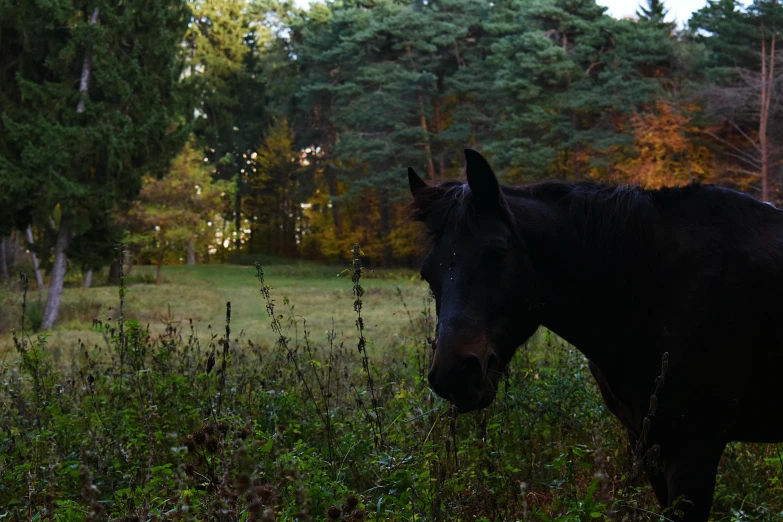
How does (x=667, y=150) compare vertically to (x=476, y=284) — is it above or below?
above

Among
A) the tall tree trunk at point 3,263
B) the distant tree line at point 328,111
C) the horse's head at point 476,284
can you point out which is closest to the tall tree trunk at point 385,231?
the distant tree line at point 328,111

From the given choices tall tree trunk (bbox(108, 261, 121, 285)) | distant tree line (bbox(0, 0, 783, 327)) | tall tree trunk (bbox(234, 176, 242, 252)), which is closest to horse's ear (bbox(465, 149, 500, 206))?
distant tree line (bbox(0, 0, 783, 327))

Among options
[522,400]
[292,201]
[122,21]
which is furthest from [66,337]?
[292,201]

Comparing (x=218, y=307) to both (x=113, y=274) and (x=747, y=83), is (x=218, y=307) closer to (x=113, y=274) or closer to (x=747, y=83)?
(x=113, y=274)

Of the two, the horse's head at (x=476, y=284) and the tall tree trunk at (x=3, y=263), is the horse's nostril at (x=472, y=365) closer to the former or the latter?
the horse's head at (x=476, y=284)

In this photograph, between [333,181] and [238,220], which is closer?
[333,181]

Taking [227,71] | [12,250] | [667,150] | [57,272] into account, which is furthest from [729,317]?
[227,71]

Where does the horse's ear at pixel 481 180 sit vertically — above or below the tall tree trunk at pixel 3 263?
above

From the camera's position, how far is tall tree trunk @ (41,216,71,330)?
1781 centimetres

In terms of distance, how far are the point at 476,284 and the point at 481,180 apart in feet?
1.50

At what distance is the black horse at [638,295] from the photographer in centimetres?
283

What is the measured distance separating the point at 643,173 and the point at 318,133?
2772cm

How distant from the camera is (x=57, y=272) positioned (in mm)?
17797

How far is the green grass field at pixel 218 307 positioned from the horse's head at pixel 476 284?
6756 millimetres
